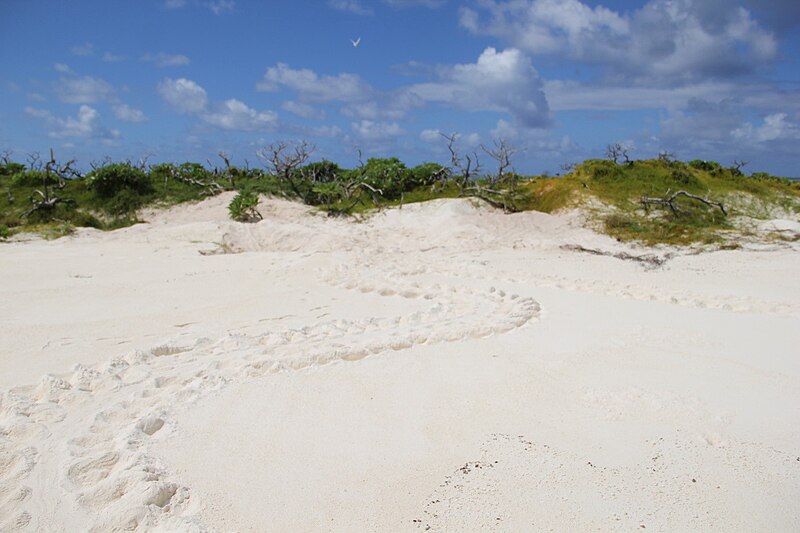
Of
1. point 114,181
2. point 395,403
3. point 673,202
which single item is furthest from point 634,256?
point 114,181

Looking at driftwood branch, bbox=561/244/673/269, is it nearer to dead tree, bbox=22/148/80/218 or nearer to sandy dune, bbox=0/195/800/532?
sandy dune, bbox=0/195/800/532

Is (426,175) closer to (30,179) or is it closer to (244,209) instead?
(244,209)

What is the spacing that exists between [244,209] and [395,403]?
10.4 m

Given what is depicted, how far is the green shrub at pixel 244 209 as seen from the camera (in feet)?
43.9

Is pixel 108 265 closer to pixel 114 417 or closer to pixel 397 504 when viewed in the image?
pixel 114 417

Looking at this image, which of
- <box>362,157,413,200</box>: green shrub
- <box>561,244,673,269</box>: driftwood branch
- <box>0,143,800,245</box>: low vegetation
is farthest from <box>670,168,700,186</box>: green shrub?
<box>362,157,413,200</box>: green shrub

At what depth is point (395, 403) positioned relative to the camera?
3.94 meters

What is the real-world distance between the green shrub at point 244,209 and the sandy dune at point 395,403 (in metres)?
5.14

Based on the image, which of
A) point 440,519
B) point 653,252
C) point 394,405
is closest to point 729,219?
point 653,252

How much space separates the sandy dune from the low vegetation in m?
3.87

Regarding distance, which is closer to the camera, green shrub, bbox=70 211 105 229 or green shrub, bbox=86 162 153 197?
green shrub, bbox=70 211 105 229

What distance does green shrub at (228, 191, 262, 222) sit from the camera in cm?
1338

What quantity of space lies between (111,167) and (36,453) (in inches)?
543

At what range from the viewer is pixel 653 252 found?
1026 cm
